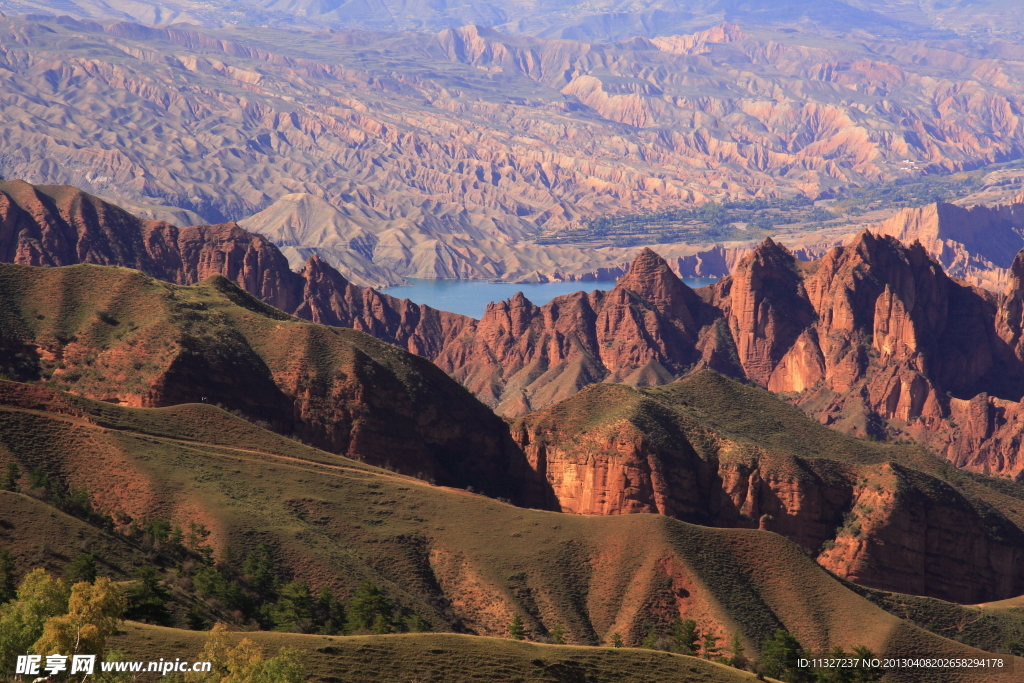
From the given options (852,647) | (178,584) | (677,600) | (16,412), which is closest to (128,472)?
(16,412)

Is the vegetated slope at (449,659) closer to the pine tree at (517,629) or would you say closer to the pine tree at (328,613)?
the pine tree at (517,629)

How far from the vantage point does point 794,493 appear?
454 feet

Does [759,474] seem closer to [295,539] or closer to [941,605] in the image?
[941,605]

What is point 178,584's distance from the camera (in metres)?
96.9

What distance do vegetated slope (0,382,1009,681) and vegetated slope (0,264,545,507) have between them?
17043 mm

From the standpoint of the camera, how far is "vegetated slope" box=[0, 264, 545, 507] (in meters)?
137

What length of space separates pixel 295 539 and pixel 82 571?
2145 centimetres

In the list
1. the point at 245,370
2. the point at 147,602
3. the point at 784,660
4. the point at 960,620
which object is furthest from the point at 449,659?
the point at 245,370

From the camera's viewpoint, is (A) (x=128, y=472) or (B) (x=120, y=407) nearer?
(A) (x=128, y=472)

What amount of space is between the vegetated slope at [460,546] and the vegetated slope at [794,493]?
2017 cm

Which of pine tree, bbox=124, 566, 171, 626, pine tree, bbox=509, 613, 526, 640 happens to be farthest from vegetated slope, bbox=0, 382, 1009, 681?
pine tree, bbox=124, 566, 171, 626

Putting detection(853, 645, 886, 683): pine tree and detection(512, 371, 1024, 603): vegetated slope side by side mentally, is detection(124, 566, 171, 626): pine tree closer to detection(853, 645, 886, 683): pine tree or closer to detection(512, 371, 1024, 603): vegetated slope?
detection(853, 645, 886, 683): pine tree

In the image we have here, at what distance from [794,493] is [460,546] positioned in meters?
38.7

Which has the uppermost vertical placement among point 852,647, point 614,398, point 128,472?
point 614,398
